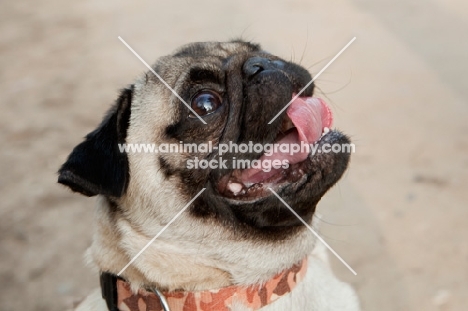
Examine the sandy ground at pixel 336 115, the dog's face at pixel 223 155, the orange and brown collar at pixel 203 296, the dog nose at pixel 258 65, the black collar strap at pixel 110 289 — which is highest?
the dog nose at pixel 258 65

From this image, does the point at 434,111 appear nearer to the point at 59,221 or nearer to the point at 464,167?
the point at 464,167

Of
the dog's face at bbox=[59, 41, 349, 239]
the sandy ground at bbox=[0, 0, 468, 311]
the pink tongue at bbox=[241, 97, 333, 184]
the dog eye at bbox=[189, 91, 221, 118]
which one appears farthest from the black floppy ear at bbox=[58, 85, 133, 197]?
the sandy ground at bbox=[0, 0, 468, 311]

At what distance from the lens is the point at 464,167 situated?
207 inches

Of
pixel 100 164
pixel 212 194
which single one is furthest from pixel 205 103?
pixel 100 164

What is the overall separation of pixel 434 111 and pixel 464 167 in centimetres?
100

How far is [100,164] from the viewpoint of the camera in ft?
8.64

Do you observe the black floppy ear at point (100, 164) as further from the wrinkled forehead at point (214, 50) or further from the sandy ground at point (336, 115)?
the sandy ground at point (336, 115)

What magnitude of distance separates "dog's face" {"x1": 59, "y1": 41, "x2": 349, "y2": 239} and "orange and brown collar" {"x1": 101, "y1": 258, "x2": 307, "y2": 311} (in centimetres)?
21

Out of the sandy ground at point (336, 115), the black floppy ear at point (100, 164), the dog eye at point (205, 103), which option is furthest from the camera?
the sandy ground at point (336, 115)

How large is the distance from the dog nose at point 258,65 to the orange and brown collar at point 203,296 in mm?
875

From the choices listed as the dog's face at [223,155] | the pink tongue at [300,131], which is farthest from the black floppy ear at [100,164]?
the pink tongue at [300,131]

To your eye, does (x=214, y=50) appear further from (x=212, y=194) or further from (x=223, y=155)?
(x=212, y=194)

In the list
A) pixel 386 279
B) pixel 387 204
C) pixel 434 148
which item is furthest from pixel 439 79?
pixel 386 279

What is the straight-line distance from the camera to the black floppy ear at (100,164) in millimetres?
2568
